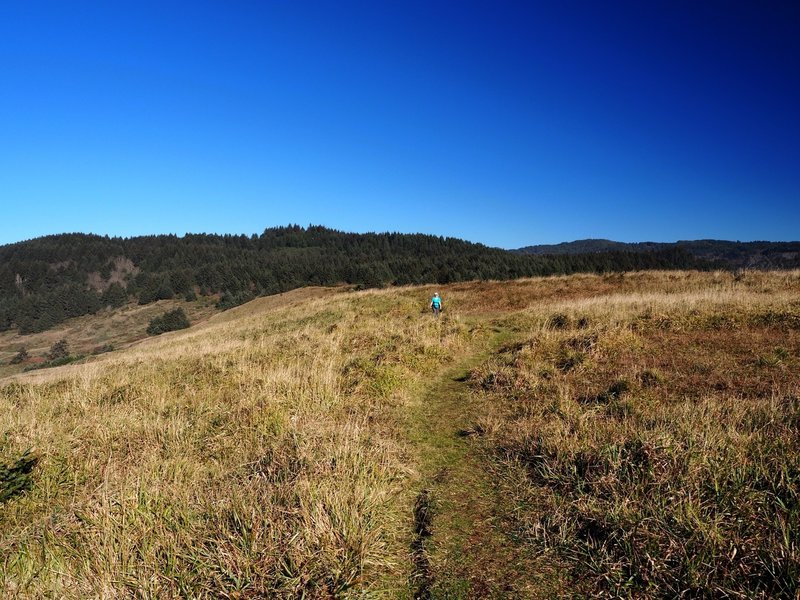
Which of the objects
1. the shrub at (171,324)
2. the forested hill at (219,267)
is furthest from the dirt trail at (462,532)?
the shrub at (171,324)

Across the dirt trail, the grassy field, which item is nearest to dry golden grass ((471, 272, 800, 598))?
the grassy field

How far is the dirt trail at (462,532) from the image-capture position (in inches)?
127

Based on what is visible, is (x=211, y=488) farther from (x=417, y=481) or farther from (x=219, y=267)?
(x=219, y=267)

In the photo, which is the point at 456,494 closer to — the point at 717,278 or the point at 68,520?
the point at 68,520

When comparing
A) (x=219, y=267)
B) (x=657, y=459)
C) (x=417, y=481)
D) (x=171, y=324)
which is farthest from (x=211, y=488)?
(x=219, y=267)

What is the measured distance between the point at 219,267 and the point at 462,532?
14032 cm

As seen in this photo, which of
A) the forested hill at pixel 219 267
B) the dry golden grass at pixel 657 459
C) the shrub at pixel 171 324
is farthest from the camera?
the forested hill at pixel 219 267

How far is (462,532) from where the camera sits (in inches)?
155

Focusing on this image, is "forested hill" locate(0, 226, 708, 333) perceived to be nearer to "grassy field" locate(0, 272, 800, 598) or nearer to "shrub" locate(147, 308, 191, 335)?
"shrub" locate(147, 308, 191, 335)

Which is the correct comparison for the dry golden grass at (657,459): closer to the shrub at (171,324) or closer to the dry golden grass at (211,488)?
the dry golden grass at (211,488)

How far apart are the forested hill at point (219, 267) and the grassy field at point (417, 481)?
61.1m

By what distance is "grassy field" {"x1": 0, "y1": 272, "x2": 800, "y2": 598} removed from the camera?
315 cm

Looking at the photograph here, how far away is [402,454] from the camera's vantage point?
558cm

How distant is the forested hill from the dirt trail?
6317 cm
